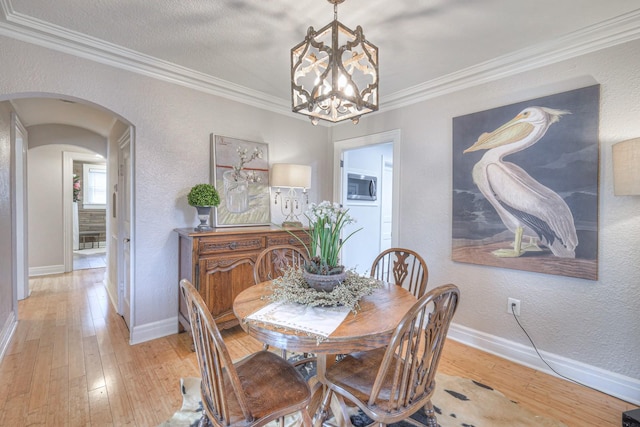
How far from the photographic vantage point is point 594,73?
2.04m

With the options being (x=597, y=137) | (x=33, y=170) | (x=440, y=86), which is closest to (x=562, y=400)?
(x=597, y=137)

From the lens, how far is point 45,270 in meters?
4.95

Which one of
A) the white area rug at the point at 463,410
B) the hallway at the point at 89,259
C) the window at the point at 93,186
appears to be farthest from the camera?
the window at the point at 93,186

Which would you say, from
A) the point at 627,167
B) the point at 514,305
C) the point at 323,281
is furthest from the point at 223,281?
the point at 627,167

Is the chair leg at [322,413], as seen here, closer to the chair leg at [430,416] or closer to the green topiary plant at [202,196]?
the chair leg at [430,416]

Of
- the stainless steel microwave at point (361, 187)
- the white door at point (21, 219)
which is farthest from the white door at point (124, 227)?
the stainless steel microwave at point (361, 187)

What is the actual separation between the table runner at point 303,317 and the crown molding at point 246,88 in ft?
7.72

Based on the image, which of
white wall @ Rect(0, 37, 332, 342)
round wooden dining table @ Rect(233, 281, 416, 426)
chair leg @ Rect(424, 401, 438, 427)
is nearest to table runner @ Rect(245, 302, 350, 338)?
round wooden dining table @ Rect(233, 281, 416, 426)

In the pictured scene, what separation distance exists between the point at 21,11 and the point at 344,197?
3229 millimetres

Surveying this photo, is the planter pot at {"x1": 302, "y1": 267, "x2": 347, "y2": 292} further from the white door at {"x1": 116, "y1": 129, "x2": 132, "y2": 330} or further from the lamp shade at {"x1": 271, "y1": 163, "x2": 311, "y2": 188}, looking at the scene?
the white door at {"x1": 116, "y1": 129, "x2": 132, "y2": 330}

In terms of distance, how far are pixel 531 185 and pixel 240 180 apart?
262cm

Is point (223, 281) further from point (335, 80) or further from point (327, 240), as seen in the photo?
point (335, 80)

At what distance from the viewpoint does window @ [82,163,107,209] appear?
776 cm

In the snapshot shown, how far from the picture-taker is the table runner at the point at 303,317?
1195mm
